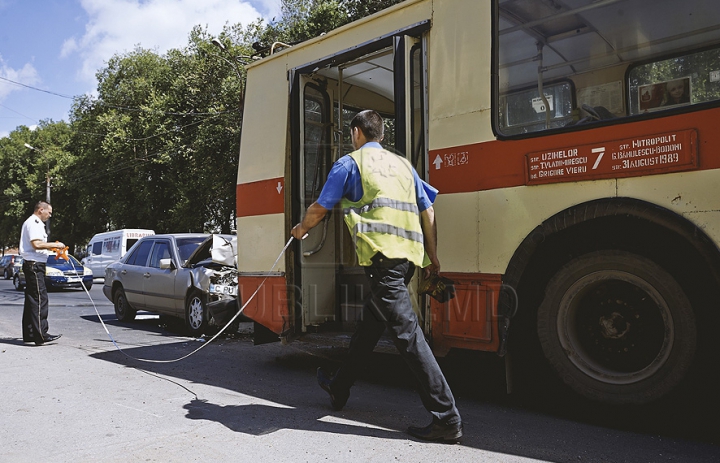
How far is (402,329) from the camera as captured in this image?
146 inches

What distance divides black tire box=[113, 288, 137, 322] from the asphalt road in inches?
180

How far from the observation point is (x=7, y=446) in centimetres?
367

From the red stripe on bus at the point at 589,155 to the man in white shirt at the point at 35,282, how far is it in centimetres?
555

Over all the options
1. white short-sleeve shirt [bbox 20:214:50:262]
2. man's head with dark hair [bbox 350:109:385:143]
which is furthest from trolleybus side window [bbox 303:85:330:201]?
white short-sleeve shirt [bbox 20:214:50:262]

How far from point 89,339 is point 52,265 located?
50.0 feet

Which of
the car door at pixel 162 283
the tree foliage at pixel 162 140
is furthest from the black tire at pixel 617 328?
the tree foliage at pixel 162 140

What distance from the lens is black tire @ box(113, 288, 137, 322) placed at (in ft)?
36.1

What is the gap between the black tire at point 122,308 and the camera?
36.1ft

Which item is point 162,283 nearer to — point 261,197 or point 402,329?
point 261,197

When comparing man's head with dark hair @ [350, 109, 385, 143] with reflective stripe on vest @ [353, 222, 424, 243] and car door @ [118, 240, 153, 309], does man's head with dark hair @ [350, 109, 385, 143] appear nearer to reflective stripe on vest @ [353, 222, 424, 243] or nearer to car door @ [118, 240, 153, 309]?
reflective stripe on vest @ [353, 222, 424, 243]

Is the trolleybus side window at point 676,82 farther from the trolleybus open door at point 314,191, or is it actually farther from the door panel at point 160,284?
the door panel at point 160,284

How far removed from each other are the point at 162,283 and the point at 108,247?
17033 mm

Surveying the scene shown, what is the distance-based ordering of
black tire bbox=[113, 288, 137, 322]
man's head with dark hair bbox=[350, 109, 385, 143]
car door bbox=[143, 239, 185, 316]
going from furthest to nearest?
black tire bbox=[113, 288, 137, 322] → car door bbox=[143, 239, 185, 316] → man's head with dark hair bbox=[350, 109, 385, 143]

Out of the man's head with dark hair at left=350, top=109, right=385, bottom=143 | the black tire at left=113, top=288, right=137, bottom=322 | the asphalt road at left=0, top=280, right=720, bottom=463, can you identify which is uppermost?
the man's head with dark hair at left=350, top=109, right=385, bottom=143
